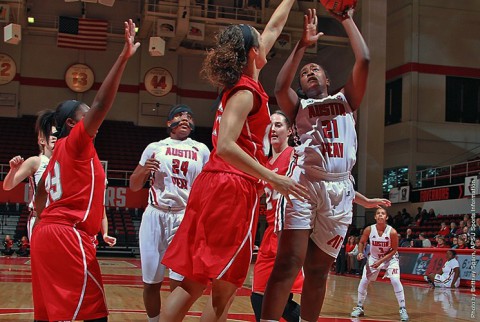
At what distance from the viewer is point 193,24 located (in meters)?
24.5

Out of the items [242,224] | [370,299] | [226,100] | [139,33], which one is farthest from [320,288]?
[139,33]

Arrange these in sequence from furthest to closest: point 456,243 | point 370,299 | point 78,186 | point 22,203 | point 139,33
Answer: point 139,33 < point 22,203 < point 456,243 < point 370,299 < point 78,186

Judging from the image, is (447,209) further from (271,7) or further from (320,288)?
(320,288)

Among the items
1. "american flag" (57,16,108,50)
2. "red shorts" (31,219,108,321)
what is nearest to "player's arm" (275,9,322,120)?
"red shorts" (31,219,108,321)

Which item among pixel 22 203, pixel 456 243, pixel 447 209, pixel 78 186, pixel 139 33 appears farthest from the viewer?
pixel 139 33

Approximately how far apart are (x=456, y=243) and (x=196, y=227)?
1277 cm

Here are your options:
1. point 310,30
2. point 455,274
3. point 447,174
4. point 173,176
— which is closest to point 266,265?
point 173,176

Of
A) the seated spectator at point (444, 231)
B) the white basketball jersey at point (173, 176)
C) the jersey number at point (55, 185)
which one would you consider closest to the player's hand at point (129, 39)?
the jersey number at point (55, 185)

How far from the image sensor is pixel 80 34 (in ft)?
79.6

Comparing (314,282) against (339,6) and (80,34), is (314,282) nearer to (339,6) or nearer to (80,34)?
(339,6)

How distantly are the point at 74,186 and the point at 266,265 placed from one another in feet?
6.27

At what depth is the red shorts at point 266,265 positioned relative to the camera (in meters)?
4.85

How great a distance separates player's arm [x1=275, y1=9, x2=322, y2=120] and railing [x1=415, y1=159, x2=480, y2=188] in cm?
1704

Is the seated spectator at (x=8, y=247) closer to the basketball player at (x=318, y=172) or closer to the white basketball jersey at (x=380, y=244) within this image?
the white basketball jersey at (x=380, y=244)
